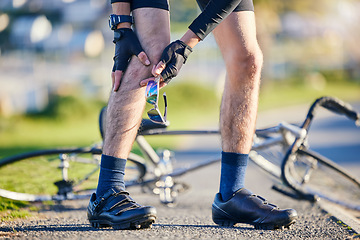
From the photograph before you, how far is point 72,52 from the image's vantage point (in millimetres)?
20031

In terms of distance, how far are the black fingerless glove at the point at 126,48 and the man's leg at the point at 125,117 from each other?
3 centimetres

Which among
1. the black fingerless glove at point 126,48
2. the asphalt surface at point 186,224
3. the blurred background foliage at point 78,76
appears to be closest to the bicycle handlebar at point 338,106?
the asphalt surface at point 186,224

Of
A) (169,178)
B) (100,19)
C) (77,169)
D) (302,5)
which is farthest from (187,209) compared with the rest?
(302,5)

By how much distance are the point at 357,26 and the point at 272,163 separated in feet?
117

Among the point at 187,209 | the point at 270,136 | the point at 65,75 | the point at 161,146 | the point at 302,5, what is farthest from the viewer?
the point at 302,5

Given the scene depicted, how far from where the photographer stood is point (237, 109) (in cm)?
276

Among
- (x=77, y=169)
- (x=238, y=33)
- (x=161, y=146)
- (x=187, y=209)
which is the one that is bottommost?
(x=161, y=146)

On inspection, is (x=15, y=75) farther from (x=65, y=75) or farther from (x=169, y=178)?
(x=169, y=178)

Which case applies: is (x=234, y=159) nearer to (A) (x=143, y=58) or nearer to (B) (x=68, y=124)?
(A) (x=143, y=58)

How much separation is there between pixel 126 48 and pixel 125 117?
358 millimetres

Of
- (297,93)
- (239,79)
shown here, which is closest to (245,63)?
(239,79)

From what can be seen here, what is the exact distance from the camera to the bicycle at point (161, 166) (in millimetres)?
3484

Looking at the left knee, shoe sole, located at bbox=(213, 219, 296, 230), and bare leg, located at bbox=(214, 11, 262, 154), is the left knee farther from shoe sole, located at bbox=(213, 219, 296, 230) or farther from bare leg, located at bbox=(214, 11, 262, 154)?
shoe sole, located at bbox=(213, 219, 296, 230)

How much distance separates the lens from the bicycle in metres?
3.48
